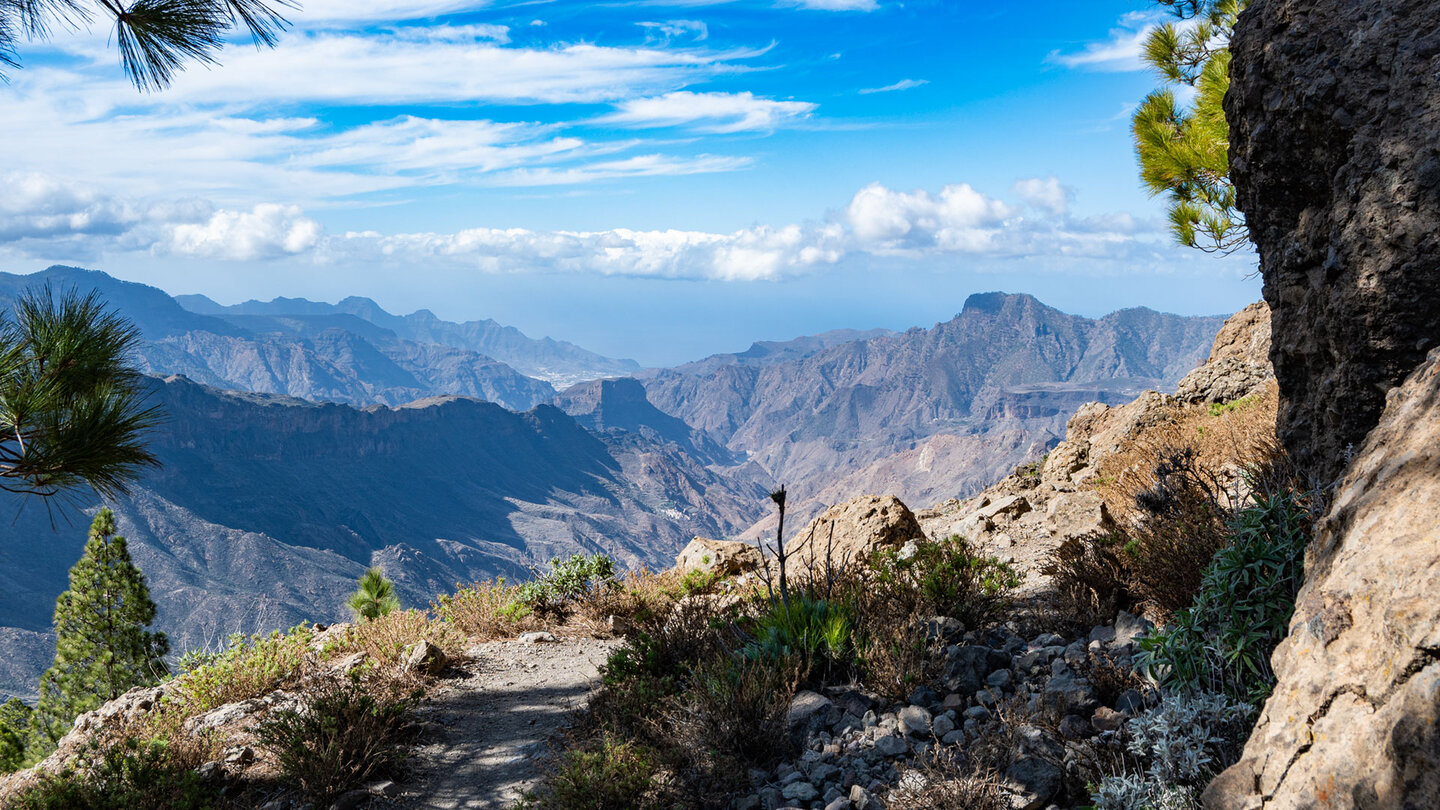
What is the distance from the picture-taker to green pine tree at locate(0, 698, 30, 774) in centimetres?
1292

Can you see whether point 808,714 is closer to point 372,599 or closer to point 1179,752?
point 1179,752

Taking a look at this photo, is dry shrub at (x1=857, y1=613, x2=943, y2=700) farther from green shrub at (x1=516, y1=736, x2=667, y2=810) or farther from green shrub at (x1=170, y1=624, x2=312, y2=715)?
green shrub at (x1=170, y1=624, x2=312, y2=715)

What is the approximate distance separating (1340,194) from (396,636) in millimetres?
9148

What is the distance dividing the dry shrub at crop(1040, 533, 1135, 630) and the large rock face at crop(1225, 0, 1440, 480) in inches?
63.4

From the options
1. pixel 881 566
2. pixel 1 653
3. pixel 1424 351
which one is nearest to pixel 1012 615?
pixel 881 566

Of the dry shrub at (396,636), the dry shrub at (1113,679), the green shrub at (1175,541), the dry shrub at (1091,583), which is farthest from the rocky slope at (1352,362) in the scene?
the dry shrub at (396,636)

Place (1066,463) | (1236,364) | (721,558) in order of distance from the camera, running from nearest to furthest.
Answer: (721,558)
(1236,364)
(1066,463)

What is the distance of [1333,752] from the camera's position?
2.25 metres

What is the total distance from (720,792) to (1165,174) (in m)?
14.0

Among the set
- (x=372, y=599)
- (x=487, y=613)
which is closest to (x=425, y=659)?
(x=487, y=613)

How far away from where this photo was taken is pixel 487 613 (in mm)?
9891

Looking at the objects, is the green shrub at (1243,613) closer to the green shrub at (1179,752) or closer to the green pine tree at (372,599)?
the green shrub at (1179,752)

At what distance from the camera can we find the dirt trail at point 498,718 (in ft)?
17.7

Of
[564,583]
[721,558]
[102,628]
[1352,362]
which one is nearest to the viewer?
[1352,362]
